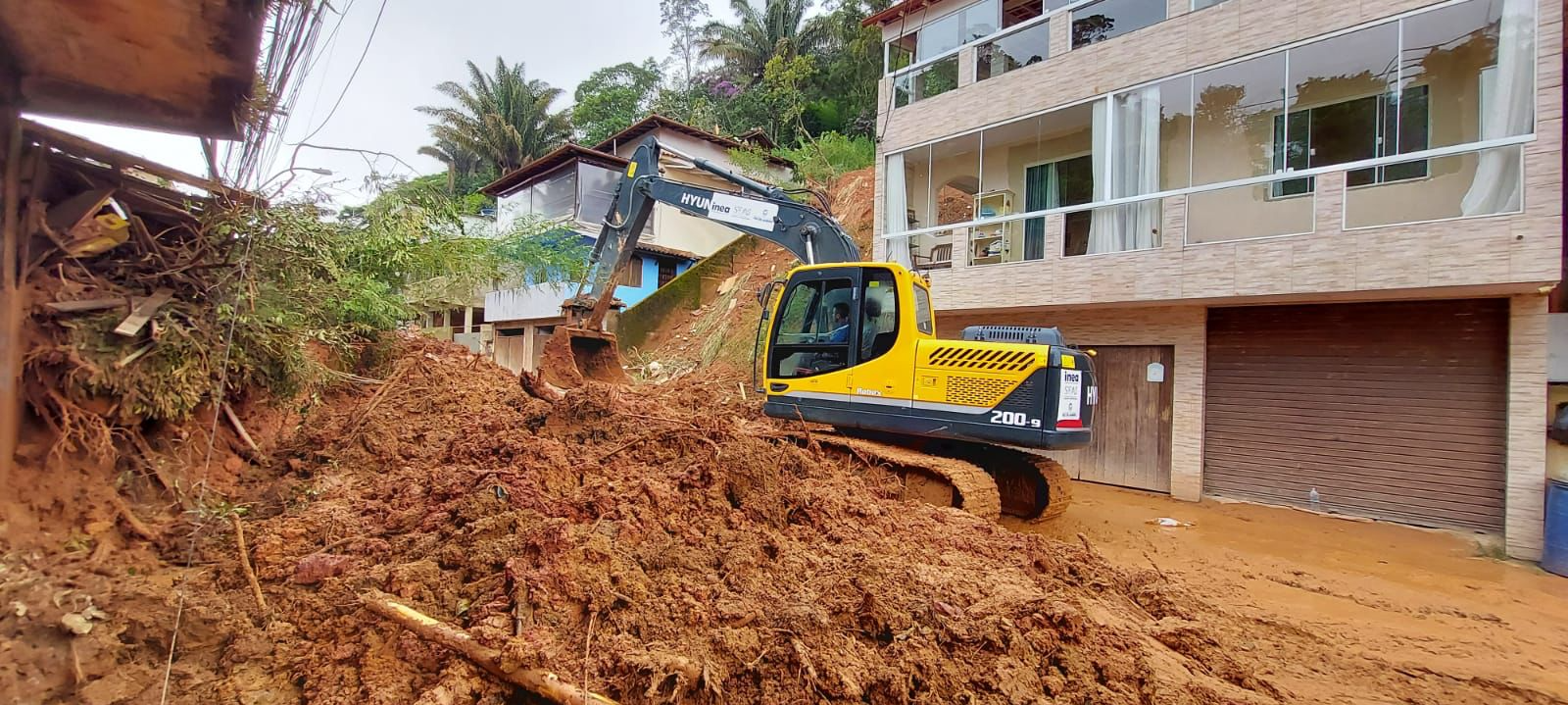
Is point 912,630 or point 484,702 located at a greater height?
point 912,630

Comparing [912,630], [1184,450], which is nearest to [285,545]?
[912,630]

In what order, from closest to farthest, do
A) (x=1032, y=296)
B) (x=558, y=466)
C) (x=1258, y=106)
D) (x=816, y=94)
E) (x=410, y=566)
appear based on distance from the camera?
(x=410, y=566) < (x=558, y=466) < (x=1258, y=106) < (x=1032, y=296) < (x=816, y=94)

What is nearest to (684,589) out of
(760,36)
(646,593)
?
(646,593)

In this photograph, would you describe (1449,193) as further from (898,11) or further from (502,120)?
(502,120)

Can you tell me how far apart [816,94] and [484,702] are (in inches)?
1011

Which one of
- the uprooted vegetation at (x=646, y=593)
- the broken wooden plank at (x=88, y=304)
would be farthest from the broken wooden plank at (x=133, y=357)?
the uprooted vegetation at (x=646, y=593)

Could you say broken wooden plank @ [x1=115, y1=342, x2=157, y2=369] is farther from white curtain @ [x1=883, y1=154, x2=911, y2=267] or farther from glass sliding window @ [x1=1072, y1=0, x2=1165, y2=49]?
glass sliding window @ [x1=1072, y1=0, x2=1165, y2=49]

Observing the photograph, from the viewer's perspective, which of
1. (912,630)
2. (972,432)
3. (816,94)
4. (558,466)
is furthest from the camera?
(816,94)

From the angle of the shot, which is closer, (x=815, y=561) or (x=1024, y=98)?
(x=815, y=561)

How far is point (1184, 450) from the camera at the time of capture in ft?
27.6

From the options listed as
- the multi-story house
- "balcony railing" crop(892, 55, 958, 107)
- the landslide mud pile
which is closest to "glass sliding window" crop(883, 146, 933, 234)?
the multi-story house

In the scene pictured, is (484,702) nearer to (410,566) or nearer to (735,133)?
(410,566)

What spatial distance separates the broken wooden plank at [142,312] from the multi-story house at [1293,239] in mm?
8610

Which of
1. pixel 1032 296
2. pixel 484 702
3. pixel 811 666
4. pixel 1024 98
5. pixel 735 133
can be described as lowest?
pixel 484 702
